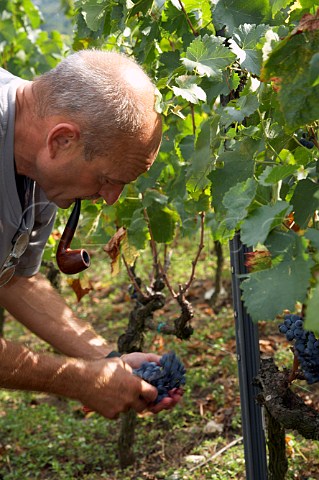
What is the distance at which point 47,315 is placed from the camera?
2879 mm

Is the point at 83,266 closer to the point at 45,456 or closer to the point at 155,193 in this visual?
the point at 155,193

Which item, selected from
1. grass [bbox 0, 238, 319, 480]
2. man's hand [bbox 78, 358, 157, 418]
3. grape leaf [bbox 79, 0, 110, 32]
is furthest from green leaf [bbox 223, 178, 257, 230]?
grass [bbox 0, 238, 319, 480]

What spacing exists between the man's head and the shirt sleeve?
12.1 inches

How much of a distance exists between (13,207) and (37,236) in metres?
0.39

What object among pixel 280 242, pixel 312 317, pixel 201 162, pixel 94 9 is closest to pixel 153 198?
pixel 94 9

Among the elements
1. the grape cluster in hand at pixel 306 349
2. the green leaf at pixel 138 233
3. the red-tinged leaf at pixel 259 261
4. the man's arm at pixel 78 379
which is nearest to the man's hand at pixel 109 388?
the man's arm at pixel 78 379

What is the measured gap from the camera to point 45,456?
420 centimetres

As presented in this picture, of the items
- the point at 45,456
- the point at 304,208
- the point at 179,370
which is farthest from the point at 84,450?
the point at 304,208

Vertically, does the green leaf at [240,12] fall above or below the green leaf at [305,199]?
above

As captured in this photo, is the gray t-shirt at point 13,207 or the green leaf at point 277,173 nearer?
the green leaf at point 277,173

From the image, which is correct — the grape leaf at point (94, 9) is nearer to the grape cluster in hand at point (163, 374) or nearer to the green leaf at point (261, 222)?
the grape cluster in hand at point (163, 374)

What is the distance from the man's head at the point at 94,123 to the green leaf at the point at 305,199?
576 mm

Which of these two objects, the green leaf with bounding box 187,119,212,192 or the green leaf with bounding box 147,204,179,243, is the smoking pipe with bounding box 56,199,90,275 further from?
the green leaf with bounding box 147,204,179,243

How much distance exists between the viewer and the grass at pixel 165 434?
12.1 feet
